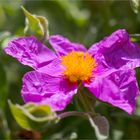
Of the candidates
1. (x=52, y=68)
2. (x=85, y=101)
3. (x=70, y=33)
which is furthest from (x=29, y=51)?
(x=70, y=33)

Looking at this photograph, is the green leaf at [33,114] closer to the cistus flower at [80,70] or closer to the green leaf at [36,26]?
the cistus flower at [80,70]

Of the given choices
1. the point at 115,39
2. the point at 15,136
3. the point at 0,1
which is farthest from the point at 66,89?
the point at 0,1

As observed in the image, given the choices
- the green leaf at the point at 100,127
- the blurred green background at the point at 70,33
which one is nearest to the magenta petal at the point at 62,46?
the blurred green background at the point at 70,33

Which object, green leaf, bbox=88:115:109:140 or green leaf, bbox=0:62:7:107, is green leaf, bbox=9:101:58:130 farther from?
green leaf, bbox=0:62:7:107

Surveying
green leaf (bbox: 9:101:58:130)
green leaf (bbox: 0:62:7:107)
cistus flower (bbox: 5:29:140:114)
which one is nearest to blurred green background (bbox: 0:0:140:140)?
green leaf (bbox: 0:62:7:107)

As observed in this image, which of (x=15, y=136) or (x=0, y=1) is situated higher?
(x=0, y=1)

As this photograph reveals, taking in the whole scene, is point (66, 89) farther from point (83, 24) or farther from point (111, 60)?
point (83, 24)
